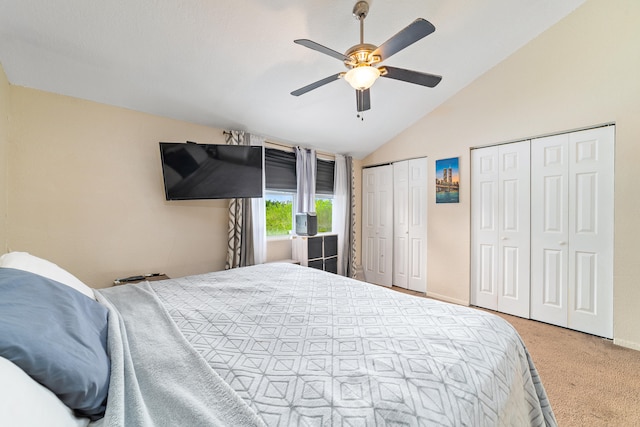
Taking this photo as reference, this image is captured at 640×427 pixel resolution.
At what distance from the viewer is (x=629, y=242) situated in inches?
89.2

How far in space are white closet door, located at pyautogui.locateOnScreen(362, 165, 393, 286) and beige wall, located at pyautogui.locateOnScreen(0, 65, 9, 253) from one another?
417cm

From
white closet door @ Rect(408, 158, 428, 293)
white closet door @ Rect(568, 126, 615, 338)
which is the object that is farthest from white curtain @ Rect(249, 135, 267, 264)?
white closet door @ Rect(568, 126, 615, 338)

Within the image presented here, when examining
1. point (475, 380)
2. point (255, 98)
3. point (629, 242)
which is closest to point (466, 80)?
point (629, 242)

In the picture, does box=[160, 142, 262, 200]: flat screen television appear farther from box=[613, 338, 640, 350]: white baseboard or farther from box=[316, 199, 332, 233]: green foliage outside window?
box=[613, 338, 640, 350]: white baseboard

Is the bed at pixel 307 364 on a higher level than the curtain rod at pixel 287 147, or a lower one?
lower

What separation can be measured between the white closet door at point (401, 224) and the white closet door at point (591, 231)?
1829 millimetres

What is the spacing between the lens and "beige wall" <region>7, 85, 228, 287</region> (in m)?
2.05

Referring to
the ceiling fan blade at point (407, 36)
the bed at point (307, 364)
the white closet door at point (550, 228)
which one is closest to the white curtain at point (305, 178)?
the ceiling fan blade at point (407, 36)

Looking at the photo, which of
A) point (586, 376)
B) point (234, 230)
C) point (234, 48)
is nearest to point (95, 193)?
point (234, 230)

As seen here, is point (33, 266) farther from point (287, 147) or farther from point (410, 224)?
point (410, 224)

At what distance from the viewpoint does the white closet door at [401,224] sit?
396 centimetres

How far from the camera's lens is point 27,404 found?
49cm

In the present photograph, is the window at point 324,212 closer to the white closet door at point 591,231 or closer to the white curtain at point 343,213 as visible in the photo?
the white curtain at point 343,213

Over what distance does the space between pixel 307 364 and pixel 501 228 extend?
3142 millimetres
